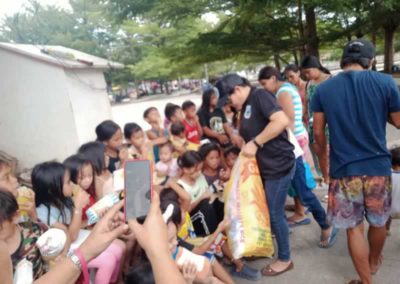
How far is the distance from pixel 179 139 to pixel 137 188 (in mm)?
2664

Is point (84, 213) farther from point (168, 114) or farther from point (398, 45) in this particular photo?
point (398, 45)

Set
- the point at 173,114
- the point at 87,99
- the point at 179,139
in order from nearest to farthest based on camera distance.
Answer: the point at 179,139 → the point at 173,114 → the point at 87,99

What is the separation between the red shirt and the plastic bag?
6.20ft

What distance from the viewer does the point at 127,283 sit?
1620mm

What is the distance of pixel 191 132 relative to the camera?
14.1 feet

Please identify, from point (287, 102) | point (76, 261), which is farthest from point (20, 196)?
point (287, 102)

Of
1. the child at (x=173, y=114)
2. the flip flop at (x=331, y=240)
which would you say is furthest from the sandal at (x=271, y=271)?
the child at (x=173, y=114)

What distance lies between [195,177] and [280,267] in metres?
1.02

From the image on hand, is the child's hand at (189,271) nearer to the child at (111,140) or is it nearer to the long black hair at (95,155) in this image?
the long black hair at (95,155)

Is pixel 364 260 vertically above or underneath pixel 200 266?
underneath

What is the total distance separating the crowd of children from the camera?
1.77 metres

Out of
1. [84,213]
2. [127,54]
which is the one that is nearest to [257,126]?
[84,213]

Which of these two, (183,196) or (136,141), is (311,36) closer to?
(136,141)

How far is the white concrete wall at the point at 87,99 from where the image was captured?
17.6 feet
